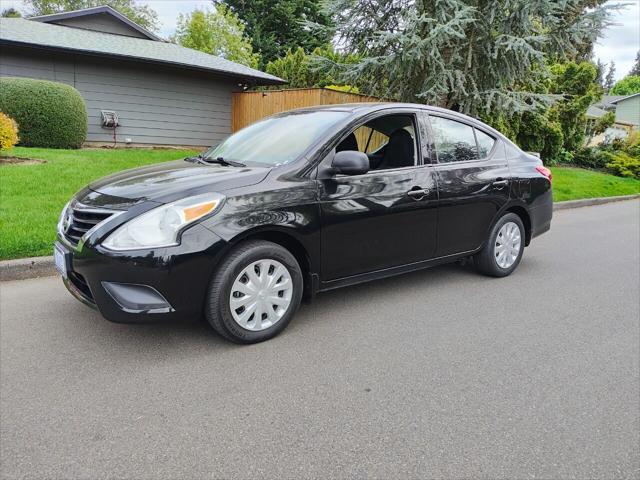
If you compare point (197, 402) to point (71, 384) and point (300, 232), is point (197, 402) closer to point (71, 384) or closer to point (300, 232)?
point (71, 384)

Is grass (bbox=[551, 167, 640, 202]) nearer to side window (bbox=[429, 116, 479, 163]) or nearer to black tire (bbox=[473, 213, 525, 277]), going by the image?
black tire (bbox=[473, 213, 525, 277])

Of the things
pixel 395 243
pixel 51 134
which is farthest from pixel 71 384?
pixel 51 134

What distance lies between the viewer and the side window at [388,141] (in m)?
4.26

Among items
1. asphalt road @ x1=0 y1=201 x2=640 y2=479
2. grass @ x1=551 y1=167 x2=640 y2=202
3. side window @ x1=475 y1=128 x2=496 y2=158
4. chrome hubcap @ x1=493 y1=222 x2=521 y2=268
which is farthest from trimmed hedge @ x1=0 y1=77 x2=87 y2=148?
grass @ x1=551 y1=167 x2=640 y2=202

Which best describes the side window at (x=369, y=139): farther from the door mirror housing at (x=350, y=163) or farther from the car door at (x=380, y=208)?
the door mirror housing at (x=350, y=163)

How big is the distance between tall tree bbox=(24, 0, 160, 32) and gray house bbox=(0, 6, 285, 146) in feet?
105

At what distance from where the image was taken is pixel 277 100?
13.9m

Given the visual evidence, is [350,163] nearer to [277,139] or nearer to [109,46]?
[277,139]

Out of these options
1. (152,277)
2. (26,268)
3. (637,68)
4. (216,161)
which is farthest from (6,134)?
(637,68)

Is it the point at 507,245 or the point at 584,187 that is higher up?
the point at 584,187

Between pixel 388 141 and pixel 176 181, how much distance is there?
2061 mm

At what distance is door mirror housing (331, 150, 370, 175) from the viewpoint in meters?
3.55

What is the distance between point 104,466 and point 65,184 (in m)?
6.21

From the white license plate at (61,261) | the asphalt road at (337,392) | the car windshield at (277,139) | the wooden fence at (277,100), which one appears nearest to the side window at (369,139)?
the car windshield at (277,139)
